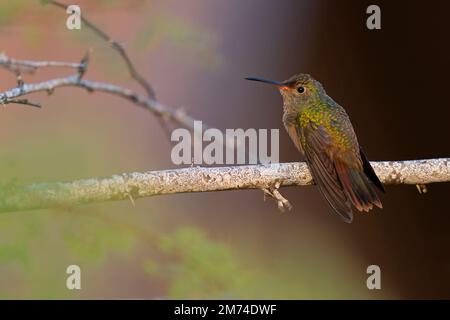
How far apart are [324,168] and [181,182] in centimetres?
103

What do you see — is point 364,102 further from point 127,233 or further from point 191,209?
point 127,233

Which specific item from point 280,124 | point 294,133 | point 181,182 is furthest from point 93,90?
point 280,124

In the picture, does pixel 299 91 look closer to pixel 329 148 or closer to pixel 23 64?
pixel 329 148

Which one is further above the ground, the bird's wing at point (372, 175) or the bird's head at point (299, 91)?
the bird's head at point (299, 91)

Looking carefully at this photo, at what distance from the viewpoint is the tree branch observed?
3043 millimetres

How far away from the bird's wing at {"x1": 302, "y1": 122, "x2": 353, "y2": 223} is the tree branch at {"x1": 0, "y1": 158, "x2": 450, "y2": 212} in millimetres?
95

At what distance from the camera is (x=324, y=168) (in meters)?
3.93

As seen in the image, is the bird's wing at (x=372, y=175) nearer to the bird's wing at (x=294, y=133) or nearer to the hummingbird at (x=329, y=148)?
the hummingbird at (x=329, y=148)

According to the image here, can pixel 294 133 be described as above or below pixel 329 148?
above

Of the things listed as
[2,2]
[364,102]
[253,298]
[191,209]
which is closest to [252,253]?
[191,209]

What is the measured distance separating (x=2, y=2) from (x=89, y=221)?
1244 millimetres

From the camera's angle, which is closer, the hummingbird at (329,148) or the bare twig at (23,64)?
the bare twig at (23,64)

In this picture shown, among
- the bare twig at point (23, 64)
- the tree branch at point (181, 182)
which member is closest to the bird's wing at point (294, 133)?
the tree branch at point (181, 182)

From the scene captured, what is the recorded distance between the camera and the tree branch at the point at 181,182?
3043 millimetres
